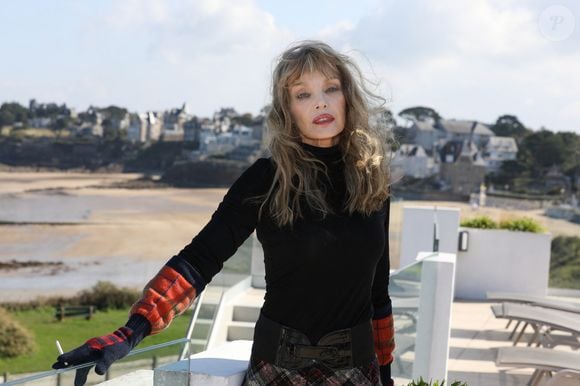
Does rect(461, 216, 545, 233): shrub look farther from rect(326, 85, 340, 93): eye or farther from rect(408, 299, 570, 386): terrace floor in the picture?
rect(326, 85, 340, 93): eye

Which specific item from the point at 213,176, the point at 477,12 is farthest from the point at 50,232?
the point at 477,12

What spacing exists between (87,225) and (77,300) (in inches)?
350

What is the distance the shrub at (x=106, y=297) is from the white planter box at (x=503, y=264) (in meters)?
41.2

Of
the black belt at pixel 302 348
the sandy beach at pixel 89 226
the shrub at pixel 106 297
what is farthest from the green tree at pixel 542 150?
the black belt at pixel 302 348

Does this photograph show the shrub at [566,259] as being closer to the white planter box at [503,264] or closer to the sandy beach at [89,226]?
the sandy beach at [89,226]

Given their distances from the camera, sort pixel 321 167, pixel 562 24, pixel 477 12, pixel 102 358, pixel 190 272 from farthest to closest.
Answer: pixel 477 12, pixel 562 24, pixel 321 167, pixel 190 272, pixel 102 358

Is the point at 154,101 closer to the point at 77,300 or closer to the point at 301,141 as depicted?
the point at 77,300

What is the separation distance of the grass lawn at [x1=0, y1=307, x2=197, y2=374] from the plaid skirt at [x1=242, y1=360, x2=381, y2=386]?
1420 inches

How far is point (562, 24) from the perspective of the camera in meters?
12.7

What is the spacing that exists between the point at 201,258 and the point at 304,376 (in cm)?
28

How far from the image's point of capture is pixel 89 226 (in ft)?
184

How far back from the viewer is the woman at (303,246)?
1.63 meters

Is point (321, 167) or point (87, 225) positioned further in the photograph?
point (87, 225)

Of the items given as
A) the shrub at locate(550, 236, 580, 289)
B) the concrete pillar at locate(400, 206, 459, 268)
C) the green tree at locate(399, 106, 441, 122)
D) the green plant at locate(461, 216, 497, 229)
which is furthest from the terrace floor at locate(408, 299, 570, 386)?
the green tree at locate(399, 106, 441, 122)
